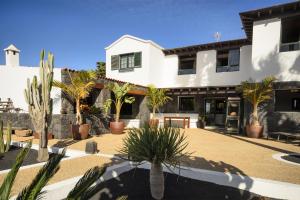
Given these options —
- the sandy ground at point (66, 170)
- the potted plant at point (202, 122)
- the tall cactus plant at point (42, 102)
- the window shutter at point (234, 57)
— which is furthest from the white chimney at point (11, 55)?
the window shutter at point (234, 57)

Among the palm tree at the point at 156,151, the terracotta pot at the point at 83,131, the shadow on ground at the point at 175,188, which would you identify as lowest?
the shadow on ground at the point at 175,188

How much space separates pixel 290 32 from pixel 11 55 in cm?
1968

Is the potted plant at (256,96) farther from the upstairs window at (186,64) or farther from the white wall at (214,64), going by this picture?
the upstairs window at (186,64)

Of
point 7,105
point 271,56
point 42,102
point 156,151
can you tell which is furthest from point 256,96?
point 7,105

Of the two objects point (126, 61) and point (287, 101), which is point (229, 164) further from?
point (126, 61)

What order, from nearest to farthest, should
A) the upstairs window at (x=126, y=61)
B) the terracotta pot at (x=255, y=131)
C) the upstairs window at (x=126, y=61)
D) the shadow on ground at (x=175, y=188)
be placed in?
the shadow on ground at (x=175, y=188) < the terracotta pot at (x=255, y=131) < the upstairs window at (x=126, y=61) < the upstairs window at (x=126, y=61)

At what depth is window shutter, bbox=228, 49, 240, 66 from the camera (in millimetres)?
15180

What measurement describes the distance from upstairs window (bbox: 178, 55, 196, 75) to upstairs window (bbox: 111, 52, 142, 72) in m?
3.68

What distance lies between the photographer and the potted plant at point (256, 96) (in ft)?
36.2

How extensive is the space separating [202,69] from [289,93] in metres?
6.57

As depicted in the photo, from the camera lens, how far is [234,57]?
50.3ft

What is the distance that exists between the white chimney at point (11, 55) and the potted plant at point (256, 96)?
15.1m

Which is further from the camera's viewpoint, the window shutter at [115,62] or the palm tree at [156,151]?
the window shutter at [115,62]

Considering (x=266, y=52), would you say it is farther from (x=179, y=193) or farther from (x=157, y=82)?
(x=179, y=193)
